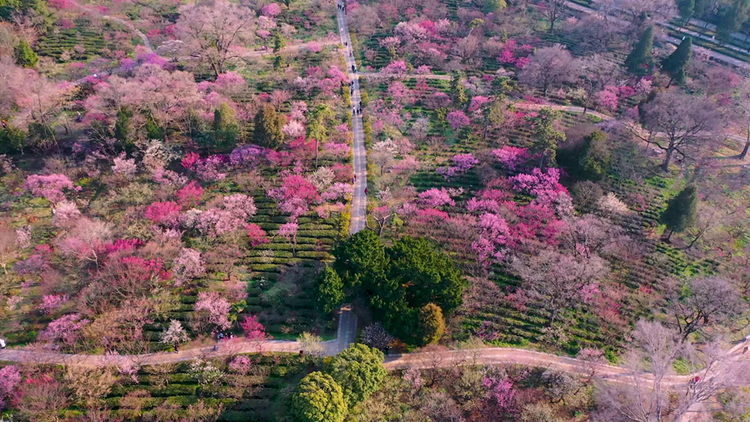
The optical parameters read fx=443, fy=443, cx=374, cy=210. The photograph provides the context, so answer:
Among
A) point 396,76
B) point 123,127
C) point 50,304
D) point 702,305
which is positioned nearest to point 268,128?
point 123,127

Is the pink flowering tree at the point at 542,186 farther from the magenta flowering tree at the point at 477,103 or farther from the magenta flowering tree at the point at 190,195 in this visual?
the magenta flowering tree at the point at 190,195

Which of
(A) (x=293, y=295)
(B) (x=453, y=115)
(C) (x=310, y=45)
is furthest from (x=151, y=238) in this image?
(C) (x=310, y=45)

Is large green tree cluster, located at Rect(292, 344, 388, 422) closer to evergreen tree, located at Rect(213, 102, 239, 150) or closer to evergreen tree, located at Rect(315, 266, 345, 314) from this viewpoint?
evergreen tree, located at Rect(315, 266, 345, 314)

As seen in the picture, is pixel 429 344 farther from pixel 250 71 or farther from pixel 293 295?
pixel 250 71

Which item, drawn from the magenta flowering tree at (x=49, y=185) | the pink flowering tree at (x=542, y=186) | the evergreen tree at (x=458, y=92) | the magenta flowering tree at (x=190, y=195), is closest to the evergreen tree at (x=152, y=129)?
the magenta flowering tree at (x=190, y=195)

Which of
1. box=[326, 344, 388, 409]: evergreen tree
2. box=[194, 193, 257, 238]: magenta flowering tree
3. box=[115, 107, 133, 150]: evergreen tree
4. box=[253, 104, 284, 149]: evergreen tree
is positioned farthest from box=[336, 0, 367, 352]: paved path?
box=[115, 107, 133, 150]: evergreen tree

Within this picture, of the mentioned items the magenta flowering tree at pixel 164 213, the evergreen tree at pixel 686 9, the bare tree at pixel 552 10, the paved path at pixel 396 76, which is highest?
the evergreen tree at pixel 686 9

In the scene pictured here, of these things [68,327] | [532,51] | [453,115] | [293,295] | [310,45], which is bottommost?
[68,327]
